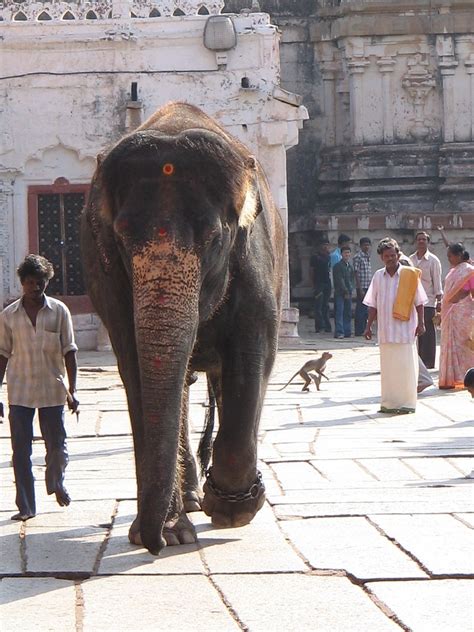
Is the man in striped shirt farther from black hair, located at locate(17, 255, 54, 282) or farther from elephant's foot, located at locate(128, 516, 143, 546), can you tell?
elephant's foot, located at locate(128, 516, 143, 546)

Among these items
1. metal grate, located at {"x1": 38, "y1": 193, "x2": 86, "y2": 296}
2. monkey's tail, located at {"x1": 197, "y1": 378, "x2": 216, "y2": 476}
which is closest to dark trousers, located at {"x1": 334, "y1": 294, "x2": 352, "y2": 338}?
metal grate, located at {"x1": 38, "y1": 193, "x2": 86, "y2": 296}

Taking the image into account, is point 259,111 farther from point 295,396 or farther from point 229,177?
point 229,177

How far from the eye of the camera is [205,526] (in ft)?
23.2

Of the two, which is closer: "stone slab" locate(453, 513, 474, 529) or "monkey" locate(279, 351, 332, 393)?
"stone slab" locate(453, 513, 474, 529)

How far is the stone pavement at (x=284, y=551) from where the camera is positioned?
532cm

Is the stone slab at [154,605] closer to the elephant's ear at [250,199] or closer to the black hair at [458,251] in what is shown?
the elephant's ear at [250,199]

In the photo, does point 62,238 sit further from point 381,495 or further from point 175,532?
point 175,532

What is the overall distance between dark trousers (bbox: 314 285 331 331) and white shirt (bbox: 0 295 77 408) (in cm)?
1583

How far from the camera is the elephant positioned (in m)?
5.81

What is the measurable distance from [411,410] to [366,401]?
1.22 meters

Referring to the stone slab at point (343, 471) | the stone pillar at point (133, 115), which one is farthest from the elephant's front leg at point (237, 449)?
the stone pillar at point (133, 115)

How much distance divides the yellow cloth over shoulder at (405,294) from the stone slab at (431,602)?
22.0ft

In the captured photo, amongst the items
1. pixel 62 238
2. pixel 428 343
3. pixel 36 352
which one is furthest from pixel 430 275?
pixel 36 352

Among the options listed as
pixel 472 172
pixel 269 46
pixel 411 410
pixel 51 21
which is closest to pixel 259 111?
pixel 269 46
